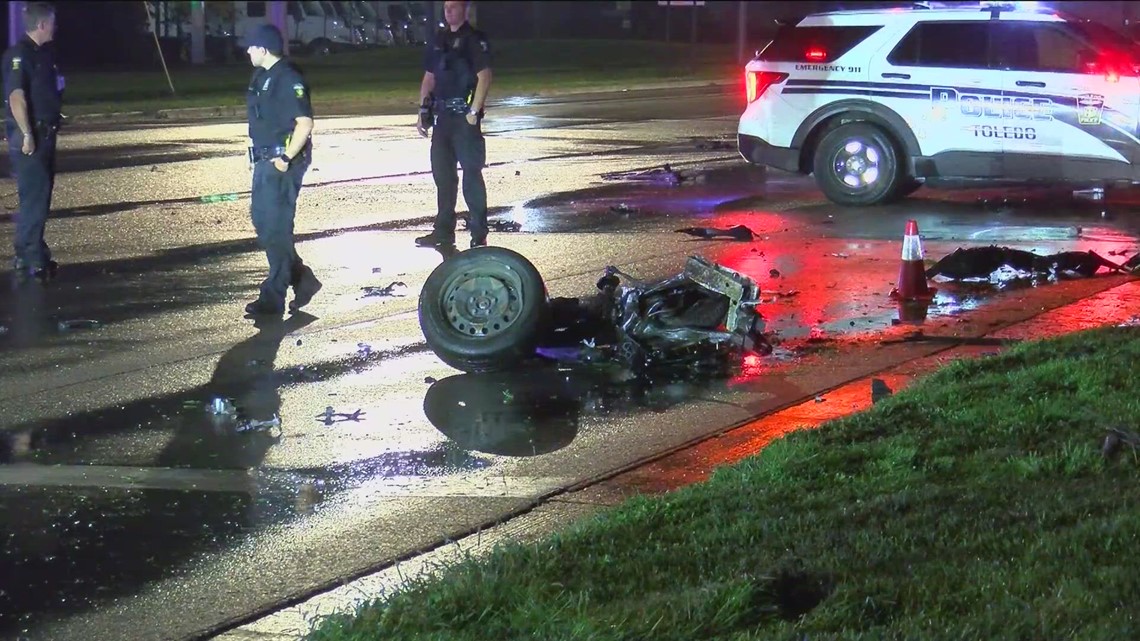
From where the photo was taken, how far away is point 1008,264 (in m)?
10.9

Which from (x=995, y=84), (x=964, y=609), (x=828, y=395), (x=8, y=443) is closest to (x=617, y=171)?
(x=995, y=84)

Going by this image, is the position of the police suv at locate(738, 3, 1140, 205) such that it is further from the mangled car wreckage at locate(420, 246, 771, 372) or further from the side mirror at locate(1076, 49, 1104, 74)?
the mangled car wreckage at locate(420, 246, 771, 372)

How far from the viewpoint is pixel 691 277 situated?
850cm

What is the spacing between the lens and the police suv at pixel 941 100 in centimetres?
1336

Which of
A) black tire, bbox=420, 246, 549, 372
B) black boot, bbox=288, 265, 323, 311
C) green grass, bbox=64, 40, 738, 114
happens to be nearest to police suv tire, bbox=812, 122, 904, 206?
black boot, bbox=288, 265, 323, 311

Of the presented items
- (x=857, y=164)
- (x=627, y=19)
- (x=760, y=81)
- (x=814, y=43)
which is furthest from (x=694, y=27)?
(x=857, y=164)

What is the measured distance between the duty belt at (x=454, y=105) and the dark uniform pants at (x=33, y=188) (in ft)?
9.59

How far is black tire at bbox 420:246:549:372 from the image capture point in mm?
8258

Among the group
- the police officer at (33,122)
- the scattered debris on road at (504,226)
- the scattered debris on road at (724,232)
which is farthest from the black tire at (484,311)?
the scattered debris on road at (504,226)

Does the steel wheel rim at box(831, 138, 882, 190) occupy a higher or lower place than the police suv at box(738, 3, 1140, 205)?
lower

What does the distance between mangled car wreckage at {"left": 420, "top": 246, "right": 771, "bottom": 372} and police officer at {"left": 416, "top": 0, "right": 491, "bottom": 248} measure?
12.2ft

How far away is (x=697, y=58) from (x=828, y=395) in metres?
48.9

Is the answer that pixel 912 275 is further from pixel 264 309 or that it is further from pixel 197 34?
pixel 197 34

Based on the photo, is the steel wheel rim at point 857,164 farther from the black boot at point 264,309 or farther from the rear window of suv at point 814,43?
the black boot at point 264,309
